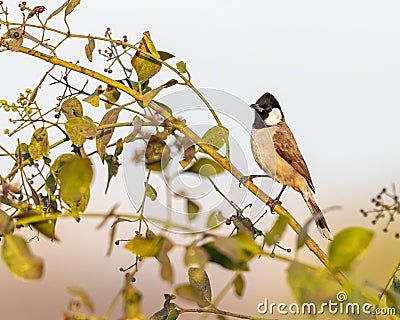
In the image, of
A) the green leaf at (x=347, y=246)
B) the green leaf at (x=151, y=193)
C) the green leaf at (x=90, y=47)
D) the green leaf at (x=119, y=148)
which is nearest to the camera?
the green leaf at (x=347, y=246)

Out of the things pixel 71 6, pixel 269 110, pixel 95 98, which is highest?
pixel 269 110

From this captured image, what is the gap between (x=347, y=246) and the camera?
0.28 m

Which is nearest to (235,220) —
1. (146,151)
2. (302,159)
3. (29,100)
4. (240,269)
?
(146,151)

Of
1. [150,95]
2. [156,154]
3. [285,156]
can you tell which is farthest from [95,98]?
[285,156]

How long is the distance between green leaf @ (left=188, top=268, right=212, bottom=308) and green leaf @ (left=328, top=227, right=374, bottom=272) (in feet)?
0.55

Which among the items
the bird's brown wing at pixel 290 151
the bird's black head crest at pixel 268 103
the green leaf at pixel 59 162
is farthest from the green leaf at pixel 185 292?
the bird's black head crest at pixel 268 103

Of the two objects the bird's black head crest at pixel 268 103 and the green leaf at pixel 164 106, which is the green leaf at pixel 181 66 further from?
the bird's black head crest at pixel 268 103

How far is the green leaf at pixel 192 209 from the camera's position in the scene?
39 centimetres

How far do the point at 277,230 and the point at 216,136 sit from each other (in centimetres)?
31

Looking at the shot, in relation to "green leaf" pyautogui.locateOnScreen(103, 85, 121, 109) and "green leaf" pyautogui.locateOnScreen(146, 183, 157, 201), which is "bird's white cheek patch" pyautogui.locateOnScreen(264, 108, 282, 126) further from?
"green leaf" pyautogui.locateOnScreen(146, 183, 157, 201)

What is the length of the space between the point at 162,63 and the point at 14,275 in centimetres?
45

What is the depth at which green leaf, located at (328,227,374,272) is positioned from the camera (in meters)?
0.27

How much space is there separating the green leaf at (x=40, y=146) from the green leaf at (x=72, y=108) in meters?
0.03

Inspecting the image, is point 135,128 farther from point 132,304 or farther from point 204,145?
point 132,304
